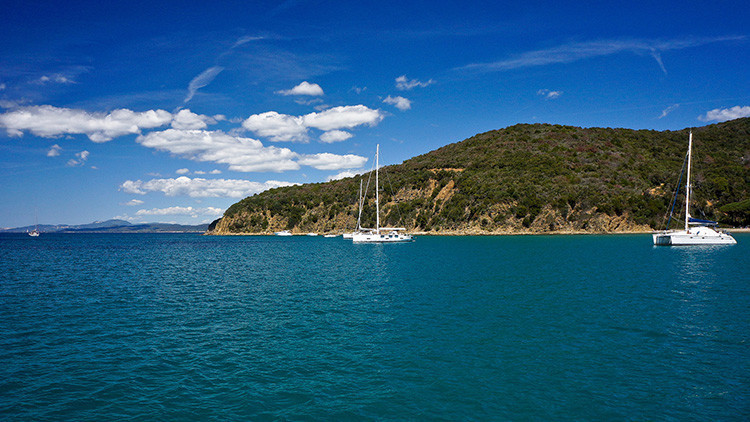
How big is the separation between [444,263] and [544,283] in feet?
50.8

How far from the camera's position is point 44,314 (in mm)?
21812

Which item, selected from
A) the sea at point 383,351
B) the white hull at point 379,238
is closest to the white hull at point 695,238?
the sea at point 383,351

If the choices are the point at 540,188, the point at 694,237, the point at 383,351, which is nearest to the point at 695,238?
the point at 694,237

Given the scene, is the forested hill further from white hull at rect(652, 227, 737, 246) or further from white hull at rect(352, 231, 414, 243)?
white hull at rect(652, 227, 737, 246)

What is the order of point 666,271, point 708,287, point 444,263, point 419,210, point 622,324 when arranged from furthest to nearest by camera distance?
point 419,210 < point 444,263 < point 666,271 < point 708,287 < point 622,324

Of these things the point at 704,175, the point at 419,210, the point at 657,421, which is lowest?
the point at 657,421

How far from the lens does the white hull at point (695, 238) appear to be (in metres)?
62.9

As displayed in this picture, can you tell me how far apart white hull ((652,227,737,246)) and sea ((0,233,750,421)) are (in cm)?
3806

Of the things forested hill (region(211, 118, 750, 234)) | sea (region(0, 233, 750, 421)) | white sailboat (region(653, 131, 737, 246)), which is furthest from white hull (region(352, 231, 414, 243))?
sea (region(0, 233, 750, 421))

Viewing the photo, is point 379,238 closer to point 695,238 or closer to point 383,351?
point 695,238

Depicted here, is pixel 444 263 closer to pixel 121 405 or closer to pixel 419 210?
pixel 121 405

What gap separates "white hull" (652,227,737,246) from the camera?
62875mm

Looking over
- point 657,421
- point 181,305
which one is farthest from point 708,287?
point 181,305

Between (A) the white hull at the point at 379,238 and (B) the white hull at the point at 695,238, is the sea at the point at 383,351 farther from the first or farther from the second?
(A) the white hull at the point at 379,238
